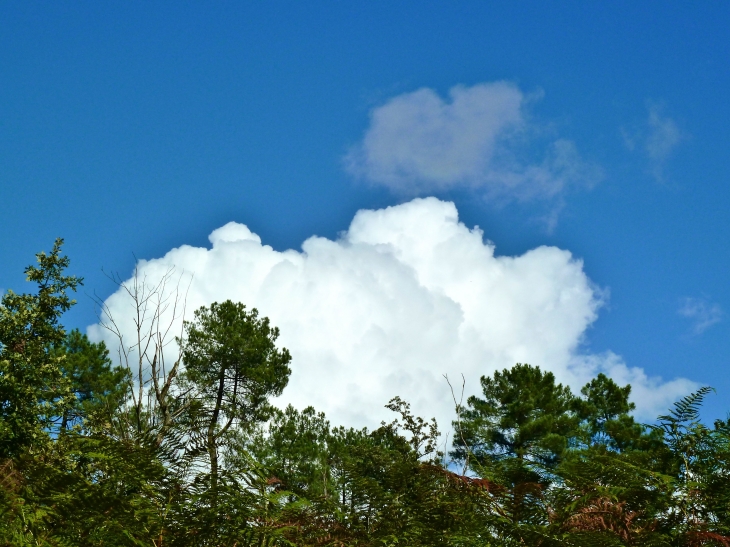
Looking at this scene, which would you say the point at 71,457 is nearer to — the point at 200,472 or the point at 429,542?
the point at 200,472

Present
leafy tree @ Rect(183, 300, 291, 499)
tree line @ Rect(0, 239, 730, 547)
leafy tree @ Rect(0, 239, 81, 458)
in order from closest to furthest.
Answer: tree line @ Rect(0, 239, 730, 547) → leafy tree @ Rect(0, 239, 81, 458) → leafy tree @ Rect(183, 300, 291, 499)

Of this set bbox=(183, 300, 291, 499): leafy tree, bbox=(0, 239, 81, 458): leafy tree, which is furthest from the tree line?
bbox=(183, 300, 291, 499): leafy tree

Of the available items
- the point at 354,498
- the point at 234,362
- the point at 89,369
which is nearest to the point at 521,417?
the point at 234,362

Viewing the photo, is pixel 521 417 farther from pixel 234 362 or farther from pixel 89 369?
pixel 89 369

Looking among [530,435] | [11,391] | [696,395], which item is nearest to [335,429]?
[530,435]

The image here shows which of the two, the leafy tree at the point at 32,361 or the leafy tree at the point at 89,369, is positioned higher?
the leafy tree at the point at 89,369

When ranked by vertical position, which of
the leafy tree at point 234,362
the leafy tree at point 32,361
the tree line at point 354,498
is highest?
the leafy tree at point 234,362

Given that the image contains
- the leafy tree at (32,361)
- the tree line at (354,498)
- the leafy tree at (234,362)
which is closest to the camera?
the tree line at (354,498)

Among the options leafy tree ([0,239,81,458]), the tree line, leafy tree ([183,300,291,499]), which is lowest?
the tree line

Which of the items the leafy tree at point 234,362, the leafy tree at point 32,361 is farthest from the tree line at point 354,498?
the leafy tree at point 234,362

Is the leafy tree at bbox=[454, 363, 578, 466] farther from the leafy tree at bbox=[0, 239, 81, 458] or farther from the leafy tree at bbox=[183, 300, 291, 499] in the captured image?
the leafy tree at bbox=[0, 239, 81, 458]

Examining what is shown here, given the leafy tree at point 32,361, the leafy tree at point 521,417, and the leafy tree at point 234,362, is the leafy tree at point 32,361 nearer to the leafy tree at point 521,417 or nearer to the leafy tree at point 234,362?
the leafy tree at point 234,362

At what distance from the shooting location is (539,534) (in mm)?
1922

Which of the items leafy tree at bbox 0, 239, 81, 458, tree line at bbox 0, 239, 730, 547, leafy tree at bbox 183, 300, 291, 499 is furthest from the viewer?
leafy tree at bbox 183, 300, 291, 499
